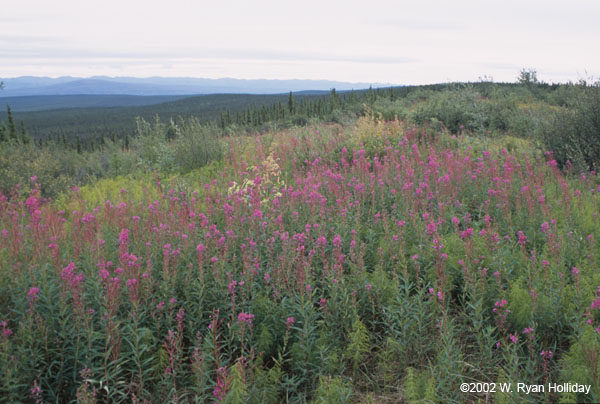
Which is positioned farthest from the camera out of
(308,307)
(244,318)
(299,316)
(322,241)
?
(322,241)

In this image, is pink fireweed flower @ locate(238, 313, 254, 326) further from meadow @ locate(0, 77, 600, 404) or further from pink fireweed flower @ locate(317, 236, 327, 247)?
pink fireweed flower @ locate(317, 236, 327, 247)

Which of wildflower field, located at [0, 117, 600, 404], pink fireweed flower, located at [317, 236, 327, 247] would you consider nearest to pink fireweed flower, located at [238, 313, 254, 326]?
wildflower field, located at [0, 117, 600, 404]

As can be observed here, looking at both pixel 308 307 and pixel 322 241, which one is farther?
pixel 322 241

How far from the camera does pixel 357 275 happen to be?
357cm

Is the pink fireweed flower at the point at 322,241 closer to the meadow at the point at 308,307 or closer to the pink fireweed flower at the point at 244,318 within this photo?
the meadow at the point at 308,307

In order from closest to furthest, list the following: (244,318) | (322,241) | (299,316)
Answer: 1. (244,318)
2. (299,316)
3. (322,241)

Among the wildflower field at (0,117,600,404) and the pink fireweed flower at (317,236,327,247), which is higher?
the pink fireweed flower at (317,236,327,247)

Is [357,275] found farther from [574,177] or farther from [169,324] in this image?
[574,177]

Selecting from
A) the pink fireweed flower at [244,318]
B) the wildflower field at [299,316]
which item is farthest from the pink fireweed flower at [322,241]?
the pink fireweed flower at [244,318]

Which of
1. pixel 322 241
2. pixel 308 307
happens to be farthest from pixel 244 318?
pixel 322 241

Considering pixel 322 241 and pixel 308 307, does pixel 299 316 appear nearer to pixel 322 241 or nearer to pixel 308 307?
pixel 308 307

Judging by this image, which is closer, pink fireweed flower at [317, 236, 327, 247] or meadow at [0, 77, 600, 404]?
meadow at [0, 77, 600, 404]

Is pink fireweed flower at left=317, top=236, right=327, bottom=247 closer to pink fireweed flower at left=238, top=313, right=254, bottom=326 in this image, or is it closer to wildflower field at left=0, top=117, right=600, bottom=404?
wildflower field at left=0, top=117, right=600, bottom=404

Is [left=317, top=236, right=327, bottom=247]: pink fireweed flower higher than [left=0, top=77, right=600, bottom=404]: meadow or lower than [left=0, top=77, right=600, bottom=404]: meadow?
A: higher
